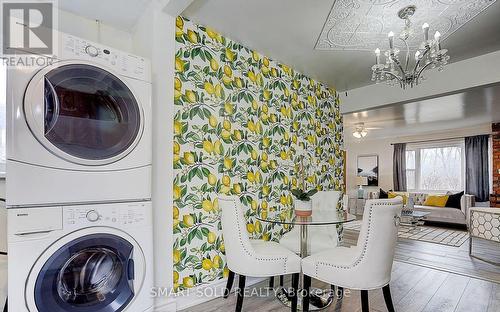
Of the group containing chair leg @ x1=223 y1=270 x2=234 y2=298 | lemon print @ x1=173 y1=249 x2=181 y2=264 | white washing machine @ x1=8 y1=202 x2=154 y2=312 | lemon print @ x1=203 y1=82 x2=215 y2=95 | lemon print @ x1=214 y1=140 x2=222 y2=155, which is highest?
lemon print @ x1=203 y1=82 x2=215 y2=95

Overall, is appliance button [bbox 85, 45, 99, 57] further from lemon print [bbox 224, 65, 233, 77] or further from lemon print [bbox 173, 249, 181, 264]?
lemon print [bbox 173, 249, 181, 264]

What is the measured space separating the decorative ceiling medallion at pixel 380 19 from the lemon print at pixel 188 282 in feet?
8.07

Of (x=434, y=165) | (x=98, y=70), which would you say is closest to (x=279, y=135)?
(x=98, y=70)

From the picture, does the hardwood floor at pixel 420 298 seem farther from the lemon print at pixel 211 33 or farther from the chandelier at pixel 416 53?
the lemon print at pixel 211 33

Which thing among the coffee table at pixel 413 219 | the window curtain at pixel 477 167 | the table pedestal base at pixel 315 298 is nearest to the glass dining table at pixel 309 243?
the table pedestal base at pixel 315 298

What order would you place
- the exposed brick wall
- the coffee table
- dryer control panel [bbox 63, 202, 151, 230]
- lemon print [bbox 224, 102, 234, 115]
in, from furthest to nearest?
the exposed brick wall, the coffee table, lemon print [bbox 224, 102, 234, 115], dryer control panel [bbox 63, 202, 151, 230]

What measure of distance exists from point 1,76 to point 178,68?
1187mm

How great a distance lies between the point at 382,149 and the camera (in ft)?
27.0

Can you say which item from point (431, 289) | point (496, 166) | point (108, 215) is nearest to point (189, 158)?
point (108, 215)

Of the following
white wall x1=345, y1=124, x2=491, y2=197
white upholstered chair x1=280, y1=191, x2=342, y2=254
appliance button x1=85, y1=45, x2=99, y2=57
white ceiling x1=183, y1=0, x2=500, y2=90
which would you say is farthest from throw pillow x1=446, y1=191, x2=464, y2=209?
appliance button x1=85, y1=45, x2=99, y2=57

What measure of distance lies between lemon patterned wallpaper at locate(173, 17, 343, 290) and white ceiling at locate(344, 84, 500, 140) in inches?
69.4

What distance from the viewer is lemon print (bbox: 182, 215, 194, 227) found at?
6.97 feet

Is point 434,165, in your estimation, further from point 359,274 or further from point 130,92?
point 130,92

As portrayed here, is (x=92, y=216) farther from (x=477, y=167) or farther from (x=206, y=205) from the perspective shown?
(x=477, y=167)
